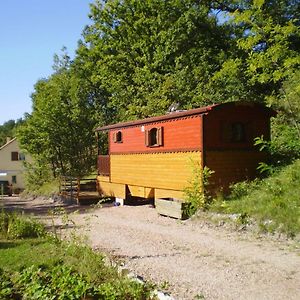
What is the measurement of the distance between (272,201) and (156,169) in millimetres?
6292

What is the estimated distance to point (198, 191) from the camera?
535 inches

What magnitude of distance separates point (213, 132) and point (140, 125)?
4.48 m

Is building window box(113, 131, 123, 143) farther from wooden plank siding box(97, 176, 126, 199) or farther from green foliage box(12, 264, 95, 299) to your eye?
green foliage box(12, 264, 95, 299)

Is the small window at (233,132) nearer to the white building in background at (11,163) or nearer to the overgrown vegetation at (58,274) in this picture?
the overgrown vegetation at (58,274)

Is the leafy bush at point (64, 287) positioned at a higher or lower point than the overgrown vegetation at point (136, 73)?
lower

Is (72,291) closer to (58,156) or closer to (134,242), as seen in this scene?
(134,242)

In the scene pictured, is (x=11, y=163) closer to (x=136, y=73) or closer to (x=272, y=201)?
(x=136, y=73)

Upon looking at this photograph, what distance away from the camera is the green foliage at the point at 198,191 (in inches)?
525

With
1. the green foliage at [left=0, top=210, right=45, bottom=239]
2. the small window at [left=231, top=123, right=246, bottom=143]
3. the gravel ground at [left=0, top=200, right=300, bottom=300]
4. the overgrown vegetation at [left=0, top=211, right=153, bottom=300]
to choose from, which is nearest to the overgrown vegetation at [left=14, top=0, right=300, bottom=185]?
the small window at [left=231, top=123, right=246, bottom=143]

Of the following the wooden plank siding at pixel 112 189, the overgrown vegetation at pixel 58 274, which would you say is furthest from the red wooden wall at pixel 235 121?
the overgrown vegetation at pixel 58 274

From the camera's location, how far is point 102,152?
32250 millimetres

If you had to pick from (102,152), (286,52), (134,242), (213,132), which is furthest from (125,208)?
(102,152)

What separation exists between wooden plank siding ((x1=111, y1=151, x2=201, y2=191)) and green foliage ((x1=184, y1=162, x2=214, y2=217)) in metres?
0.40

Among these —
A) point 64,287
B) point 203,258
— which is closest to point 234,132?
point 203,258
